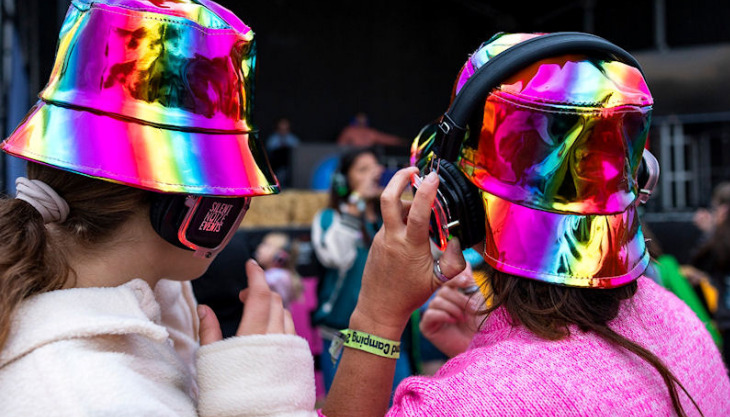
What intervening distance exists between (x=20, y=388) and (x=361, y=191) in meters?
2.50

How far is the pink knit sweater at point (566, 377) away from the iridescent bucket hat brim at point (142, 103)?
0.40 meters

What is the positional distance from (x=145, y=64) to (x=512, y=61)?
514mm

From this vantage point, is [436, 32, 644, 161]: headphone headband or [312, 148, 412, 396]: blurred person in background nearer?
[436, 32, 644, 161]: headphone headband

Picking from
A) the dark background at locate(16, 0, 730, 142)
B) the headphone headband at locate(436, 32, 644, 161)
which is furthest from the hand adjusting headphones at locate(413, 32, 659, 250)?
the dark background at locate(16, 0, 730, 142)

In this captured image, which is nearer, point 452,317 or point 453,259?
point 453,259

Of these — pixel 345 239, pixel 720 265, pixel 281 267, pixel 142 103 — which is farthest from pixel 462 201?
pixel 281 267

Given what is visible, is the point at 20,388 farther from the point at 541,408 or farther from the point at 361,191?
the point at 361,191

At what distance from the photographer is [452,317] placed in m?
1.35

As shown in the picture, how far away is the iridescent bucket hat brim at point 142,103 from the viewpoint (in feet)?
2.94

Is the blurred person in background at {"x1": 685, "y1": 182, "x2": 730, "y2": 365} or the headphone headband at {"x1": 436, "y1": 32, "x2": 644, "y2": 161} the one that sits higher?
the headphone headband at {"x1": 436, "y1": 32, "x2": 644, "y2": 161}

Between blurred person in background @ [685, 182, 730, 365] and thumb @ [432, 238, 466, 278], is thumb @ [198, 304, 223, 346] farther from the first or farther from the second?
blurred person in background @ [685, 182, 730, 365]

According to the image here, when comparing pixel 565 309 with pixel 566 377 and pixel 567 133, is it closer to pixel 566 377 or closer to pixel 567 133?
pixel 566 377

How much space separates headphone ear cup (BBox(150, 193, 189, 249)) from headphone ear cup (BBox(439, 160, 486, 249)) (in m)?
0.38

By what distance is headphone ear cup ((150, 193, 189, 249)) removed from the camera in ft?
3.10
